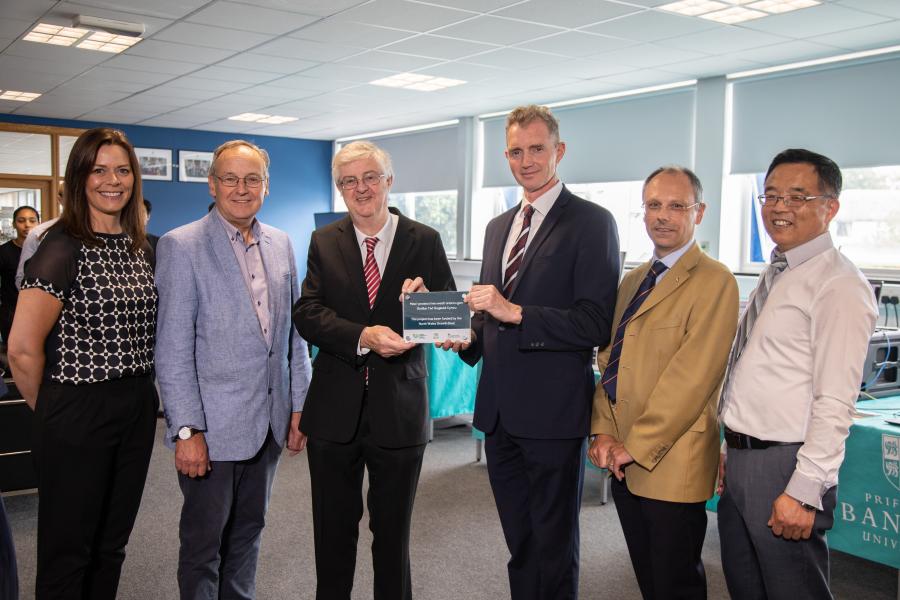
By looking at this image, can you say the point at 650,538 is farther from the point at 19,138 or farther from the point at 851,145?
the point at 19,138

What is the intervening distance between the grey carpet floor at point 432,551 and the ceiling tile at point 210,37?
10.9 ft

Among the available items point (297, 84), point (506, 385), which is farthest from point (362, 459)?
point (297, 84)

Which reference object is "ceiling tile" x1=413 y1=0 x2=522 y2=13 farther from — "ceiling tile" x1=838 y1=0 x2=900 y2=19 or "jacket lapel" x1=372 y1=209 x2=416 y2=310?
"jacket lapel" x1=372 y1=209 x2=416 y2=310

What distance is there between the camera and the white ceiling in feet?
16.7

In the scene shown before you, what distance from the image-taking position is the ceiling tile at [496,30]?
5.36 meters

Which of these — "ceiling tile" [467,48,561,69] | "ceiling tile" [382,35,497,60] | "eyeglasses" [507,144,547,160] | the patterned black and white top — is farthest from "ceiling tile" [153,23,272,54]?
"eyeglasses" [507,144,547,160]

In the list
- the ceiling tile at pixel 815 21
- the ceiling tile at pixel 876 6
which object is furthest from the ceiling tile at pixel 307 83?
the ceiling tile at pixel 876 6

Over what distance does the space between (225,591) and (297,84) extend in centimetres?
646

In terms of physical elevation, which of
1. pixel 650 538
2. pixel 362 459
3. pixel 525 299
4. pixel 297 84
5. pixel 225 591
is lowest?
pixel 225 591

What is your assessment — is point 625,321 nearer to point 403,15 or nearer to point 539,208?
point 539,208

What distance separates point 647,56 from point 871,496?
442 cm

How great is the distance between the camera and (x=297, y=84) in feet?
25.8

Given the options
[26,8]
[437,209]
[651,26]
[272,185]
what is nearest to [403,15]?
[651,26]

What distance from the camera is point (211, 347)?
7.12 feet
